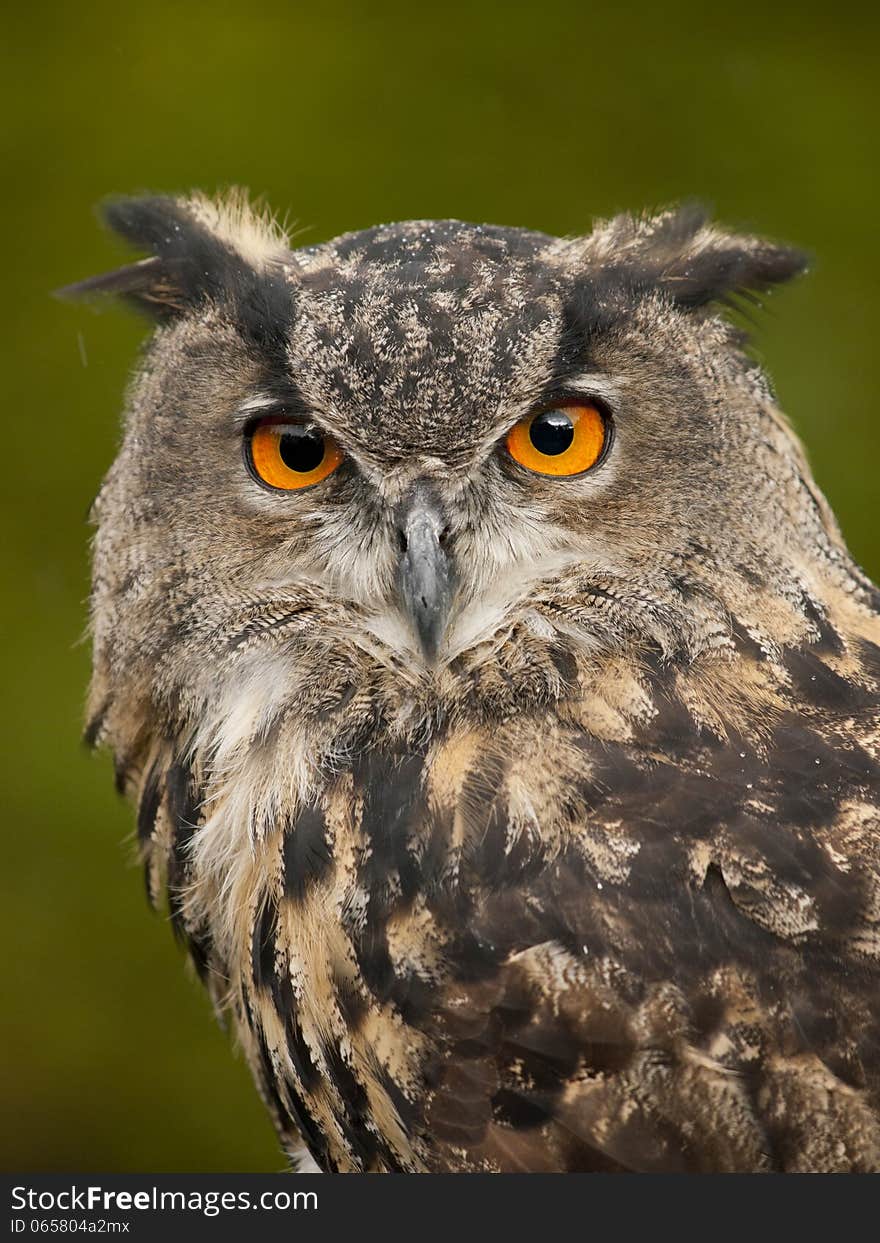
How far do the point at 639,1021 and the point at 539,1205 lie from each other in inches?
7.8

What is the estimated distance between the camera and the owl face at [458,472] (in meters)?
1.50

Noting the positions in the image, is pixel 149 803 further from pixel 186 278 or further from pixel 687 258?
pixel 687 258

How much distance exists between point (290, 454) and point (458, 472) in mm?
201

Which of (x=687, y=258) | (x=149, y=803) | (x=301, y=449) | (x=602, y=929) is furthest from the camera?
(x=149, y=803)

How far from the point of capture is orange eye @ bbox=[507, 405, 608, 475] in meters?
1.54

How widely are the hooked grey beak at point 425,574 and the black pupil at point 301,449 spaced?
0.14 m

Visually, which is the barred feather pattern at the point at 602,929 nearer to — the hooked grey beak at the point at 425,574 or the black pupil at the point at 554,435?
the hooked grey beak at the point at 425,574

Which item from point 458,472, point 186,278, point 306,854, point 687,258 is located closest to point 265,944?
point 306,854

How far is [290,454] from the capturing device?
1.58m

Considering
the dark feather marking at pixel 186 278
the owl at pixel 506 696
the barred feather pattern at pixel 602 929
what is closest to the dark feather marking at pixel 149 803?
the owl at pixel 506 696

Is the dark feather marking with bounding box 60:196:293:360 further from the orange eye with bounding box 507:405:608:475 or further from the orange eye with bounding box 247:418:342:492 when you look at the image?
the orange eye with bounding box 507:405:608:475

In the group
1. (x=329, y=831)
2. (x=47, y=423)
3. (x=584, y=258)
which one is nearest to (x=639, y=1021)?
(x=329, y=831)

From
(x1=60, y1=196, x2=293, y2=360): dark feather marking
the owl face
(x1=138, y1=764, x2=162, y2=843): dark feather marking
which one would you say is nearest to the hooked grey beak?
the owl face

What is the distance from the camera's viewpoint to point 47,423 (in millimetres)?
3418
